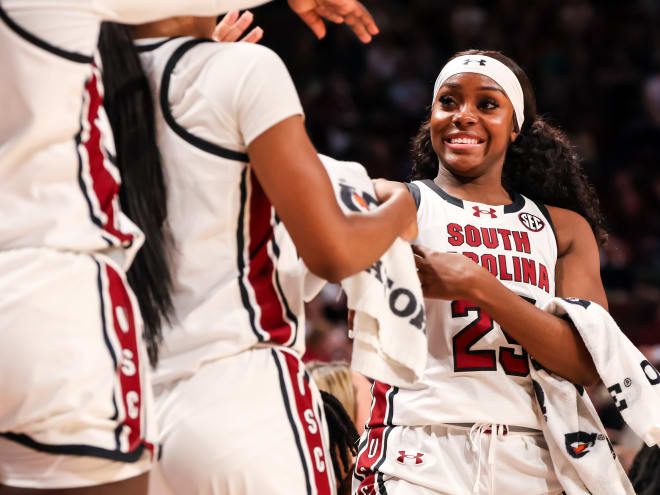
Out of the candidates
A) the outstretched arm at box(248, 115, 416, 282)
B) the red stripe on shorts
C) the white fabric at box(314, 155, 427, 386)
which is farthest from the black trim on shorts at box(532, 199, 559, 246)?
the outstretched arm at box(248, 115, 416, 282)

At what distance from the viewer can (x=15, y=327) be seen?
4.77 feet

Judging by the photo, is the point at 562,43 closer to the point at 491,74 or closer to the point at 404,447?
the point at 491,74

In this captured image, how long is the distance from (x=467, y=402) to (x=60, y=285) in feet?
4.33

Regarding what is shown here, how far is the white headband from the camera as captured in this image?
2799mm

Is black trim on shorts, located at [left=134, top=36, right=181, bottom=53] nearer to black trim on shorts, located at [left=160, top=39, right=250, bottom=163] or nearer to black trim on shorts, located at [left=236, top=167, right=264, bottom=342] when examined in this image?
black trim on shorts, located at [left=160, top=39, right=250, bottom=163]

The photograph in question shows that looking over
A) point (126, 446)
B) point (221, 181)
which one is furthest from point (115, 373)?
point (221, 181)

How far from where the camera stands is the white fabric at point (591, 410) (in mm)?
2439

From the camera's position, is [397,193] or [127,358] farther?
[397,193]

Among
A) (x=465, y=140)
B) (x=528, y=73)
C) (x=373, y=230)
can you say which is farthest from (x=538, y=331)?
(x=528, y=73)

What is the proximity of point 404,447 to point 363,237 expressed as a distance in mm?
936

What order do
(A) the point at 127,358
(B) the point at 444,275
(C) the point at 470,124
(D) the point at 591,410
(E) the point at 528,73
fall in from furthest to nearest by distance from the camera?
(E) the point at 528,73 → (C) the point at 470,124 → (D) the point at 591,410 → (B) the point at 444,275 → (A) the point at 127,358

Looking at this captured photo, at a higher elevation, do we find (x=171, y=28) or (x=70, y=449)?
(x=171, y=28)

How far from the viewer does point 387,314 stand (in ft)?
6.38

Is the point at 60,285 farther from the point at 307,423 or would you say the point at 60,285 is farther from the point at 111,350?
the point at 307,423
